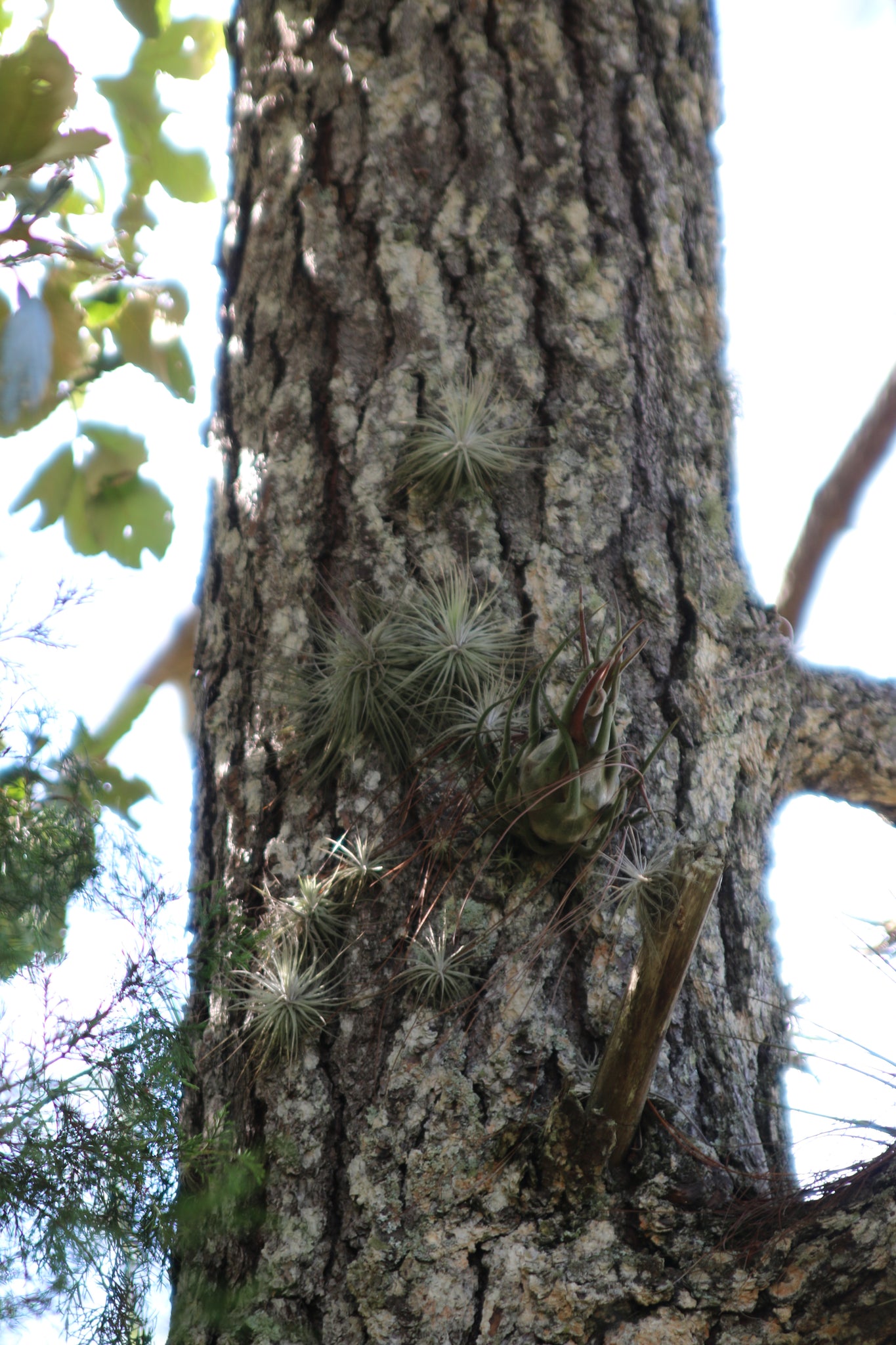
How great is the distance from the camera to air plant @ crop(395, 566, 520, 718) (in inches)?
65.1

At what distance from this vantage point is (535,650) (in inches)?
68.6

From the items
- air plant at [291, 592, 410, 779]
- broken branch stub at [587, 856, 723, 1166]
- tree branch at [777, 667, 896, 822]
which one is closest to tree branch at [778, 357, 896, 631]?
tree branch at [777, 667, 896, 822]

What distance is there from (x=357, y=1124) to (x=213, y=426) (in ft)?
4.72

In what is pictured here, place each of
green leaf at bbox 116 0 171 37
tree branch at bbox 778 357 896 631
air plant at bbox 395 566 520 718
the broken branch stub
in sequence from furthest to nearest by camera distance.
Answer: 1. tree branch at bbox 778 357 896 631
2. green leaf at bbox 116 0 171 37
3. air plant at bbox 395 566 520 718
4. the broken branch stub

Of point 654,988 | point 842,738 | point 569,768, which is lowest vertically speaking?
point 654,988

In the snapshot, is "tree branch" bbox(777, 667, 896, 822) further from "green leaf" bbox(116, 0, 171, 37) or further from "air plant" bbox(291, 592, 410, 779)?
"green leaf" bbox(116, 0, 171, 37)

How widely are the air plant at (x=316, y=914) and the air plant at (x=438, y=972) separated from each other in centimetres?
13

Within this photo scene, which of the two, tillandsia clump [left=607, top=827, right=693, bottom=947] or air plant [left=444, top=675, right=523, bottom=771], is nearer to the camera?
tillandsia clump [left=607, top=827, right=693, bottom=947]

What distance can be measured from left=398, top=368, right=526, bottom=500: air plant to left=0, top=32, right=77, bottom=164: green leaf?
0.75 meters

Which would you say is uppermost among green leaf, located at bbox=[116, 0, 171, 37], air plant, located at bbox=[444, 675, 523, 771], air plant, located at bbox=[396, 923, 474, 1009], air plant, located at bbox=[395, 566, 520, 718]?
green leaf, located at bbox=[116, 0, 171, 37]

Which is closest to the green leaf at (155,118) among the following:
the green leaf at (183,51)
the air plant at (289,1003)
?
the green leaf at (183,51)

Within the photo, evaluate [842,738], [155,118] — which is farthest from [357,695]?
[155,118]

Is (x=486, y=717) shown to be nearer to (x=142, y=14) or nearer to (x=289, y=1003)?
(x=289, y=1003)

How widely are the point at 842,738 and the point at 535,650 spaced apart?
0.81 metres
